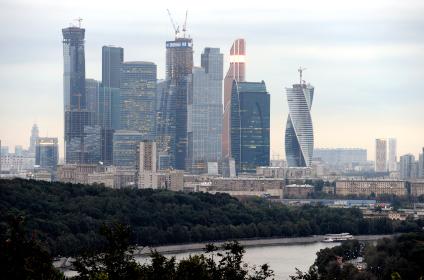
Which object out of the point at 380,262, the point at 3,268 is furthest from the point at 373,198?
the point at 3,268

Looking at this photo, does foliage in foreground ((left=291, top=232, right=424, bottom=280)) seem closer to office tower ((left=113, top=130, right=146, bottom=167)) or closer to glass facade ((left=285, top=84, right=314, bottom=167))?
glass facade ((left=285, top=84, right=314, bottom=167))

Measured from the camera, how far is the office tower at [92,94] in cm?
18962

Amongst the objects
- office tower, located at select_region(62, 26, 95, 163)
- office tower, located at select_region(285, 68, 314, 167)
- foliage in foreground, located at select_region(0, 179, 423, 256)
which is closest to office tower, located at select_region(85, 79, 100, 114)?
office tower, located at select_region(62, 26, 95, 163)

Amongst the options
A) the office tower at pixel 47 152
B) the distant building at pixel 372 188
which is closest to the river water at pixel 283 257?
the distant building at pixel 372 188

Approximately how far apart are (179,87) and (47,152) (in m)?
20.6

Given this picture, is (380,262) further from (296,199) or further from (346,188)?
(346,188)

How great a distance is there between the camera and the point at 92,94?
627 ft

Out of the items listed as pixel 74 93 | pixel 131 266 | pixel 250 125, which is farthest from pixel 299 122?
pixel 131 266

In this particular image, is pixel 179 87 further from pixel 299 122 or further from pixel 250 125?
pixel 299 122

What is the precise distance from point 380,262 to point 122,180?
92.5 meters

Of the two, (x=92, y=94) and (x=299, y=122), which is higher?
(x=92, y=94)

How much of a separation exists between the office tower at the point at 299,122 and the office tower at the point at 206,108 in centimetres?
1316

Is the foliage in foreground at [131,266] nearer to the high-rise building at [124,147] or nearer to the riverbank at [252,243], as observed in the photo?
the riverbank at [252,243]

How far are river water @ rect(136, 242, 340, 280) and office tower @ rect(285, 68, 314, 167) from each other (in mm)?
92434
